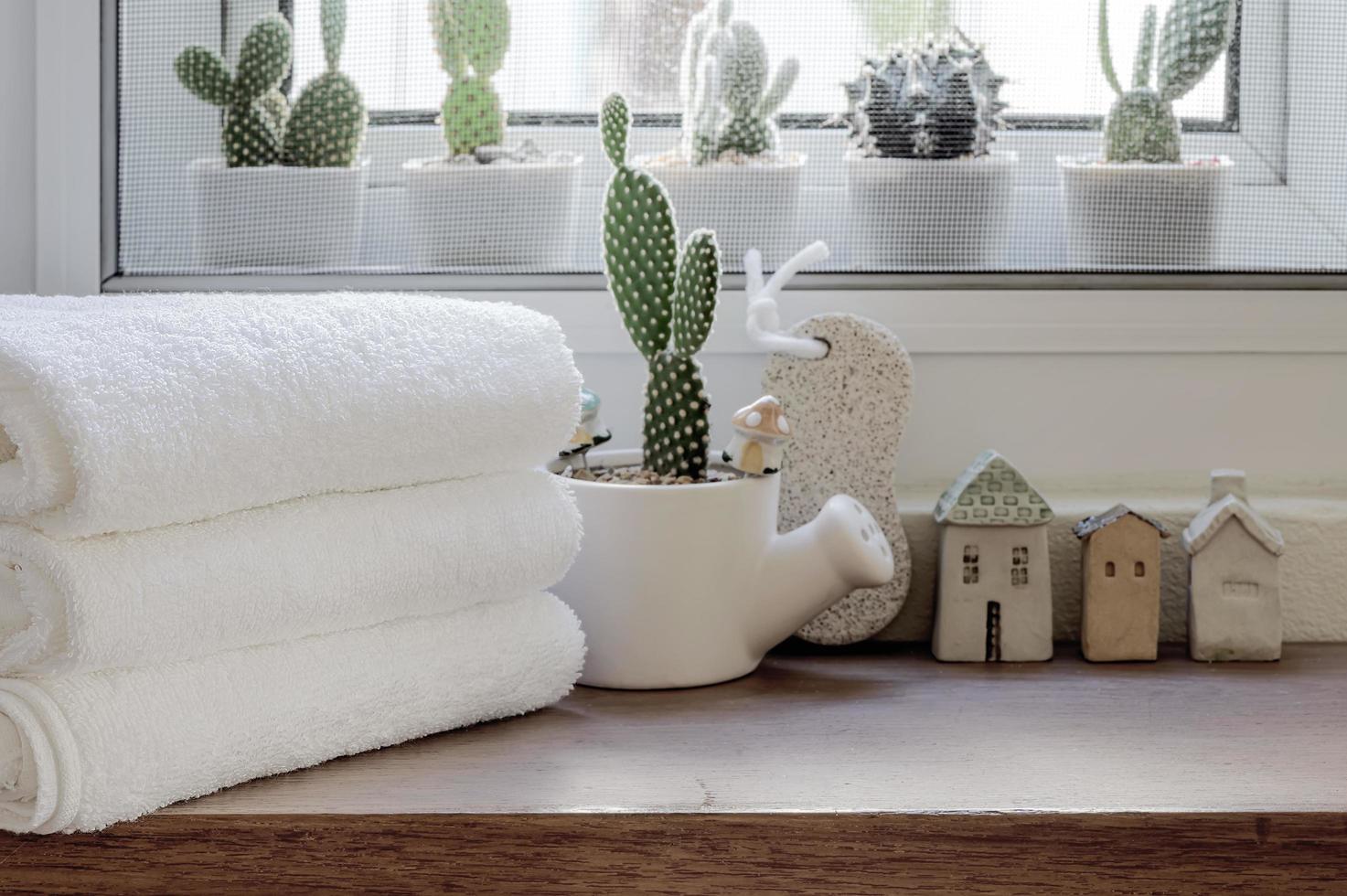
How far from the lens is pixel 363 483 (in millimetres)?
677

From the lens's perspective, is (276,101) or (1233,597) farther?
(276,101)

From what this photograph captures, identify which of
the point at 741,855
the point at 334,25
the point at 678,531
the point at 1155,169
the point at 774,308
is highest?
the point at 334,25

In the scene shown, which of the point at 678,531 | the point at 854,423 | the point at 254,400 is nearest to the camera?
the point at 254,400

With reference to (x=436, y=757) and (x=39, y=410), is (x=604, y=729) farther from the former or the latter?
(x=39, y=410)

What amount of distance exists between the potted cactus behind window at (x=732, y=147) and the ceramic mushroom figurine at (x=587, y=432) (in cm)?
18

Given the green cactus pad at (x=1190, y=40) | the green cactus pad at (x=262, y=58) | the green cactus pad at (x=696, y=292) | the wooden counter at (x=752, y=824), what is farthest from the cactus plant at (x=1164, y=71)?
the green cactus pad at (x=262, y=58)

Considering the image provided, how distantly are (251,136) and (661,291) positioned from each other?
349 mm

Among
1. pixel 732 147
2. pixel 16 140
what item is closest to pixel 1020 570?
pixel 732 147

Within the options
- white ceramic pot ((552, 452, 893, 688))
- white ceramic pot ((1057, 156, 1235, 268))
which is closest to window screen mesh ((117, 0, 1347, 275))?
white ceramic pot ((1057, 156, 1235, 268))

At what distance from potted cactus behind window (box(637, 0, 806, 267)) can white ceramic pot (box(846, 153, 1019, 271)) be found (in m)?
0.05

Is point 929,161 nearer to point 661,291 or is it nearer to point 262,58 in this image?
point 661,291

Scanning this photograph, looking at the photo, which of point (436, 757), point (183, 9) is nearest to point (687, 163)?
point (183, 9)

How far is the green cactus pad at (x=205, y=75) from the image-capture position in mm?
959

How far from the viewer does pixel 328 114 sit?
0.97 m
